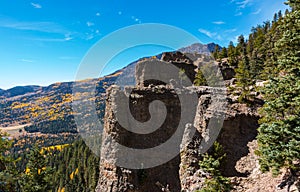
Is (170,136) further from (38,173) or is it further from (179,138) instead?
(38,173)

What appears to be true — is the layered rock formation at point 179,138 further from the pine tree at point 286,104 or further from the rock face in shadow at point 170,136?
the pine tree at point 286,104

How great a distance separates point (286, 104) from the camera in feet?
45.4

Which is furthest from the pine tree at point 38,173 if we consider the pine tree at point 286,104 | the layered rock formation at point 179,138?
the pine tree at point 286,104

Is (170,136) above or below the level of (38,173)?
above

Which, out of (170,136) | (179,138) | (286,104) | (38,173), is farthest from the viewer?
(170,136)

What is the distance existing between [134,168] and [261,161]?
642 inches

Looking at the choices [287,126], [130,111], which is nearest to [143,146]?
[130,111]

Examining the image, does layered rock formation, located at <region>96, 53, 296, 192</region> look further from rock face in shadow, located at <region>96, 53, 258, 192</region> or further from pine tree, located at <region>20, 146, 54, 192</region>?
pine tree, located at <region>20, 146, 54, 192</region>

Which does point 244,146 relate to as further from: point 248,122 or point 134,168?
point 134,168

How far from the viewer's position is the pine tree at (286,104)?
13305 mm

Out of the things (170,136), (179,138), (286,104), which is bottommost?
(179,138)

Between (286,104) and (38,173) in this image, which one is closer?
(286,104)

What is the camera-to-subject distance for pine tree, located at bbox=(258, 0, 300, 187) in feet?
43.7

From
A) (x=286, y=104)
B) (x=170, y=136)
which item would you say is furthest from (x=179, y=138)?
(x=286, y=104)
